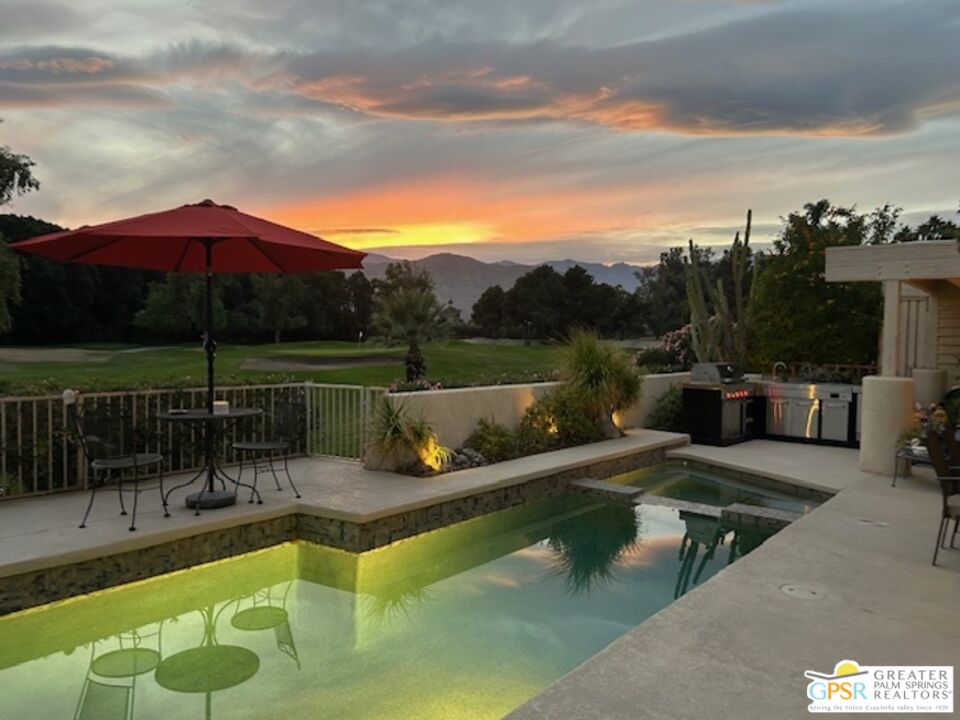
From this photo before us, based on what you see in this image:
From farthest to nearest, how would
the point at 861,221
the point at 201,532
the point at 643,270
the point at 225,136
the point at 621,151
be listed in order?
1. the point at 643,270
2. the point at 861,221
3. the point at 621,151
4. the point at 225,136
5. the point at 201,532

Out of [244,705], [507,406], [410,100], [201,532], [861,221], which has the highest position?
[410,100]

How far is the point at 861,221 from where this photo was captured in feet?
49.8

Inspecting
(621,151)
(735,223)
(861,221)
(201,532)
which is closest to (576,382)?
(621,151)

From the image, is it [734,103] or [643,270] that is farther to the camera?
[643,270]

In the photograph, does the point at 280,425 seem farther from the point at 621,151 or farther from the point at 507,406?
the point at 621,151

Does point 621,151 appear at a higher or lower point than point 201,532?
higher

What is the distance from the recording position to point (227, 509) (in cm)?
570

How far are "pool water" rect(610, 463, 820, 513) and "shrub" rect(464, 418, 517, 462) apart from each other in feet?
4.57

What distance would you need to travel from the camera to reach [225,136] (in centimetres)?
1140

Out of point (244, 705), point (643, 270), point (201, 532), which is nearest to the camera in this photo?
point (244, 705)

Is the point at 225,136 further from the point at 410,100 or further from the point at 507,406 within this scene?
the point at 507,406

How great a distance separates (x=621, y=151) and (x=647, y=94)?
1988 mm

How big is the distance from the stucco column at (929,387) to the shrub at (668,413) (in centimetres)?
324

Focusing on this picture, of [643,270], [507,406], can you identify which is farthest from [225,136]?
[643,270]
